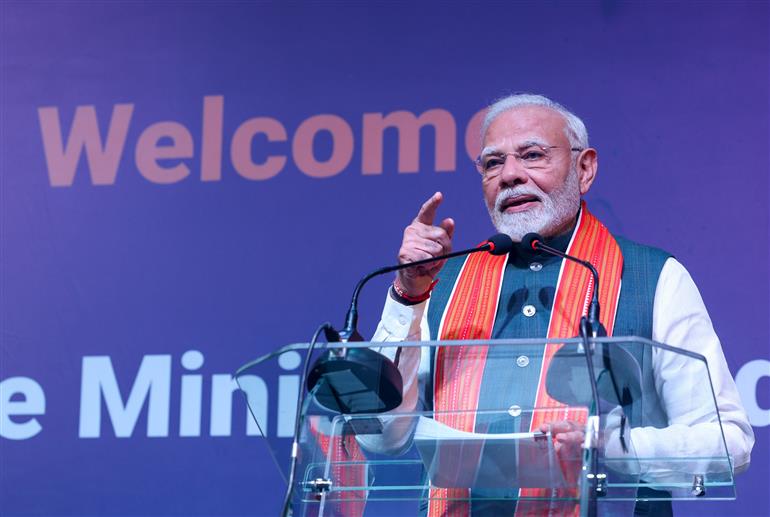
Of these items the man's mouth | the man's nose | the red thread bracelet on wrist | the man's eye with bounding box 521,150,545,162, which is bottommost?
the red thread bracelet on wrist

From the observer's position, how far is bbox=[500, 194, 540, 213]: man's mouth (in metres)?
2.51

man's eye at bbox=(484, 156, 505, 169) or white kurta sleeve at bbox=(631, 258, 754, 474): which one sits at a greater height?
man's eye at bbox=(484, 156, 505, 169)

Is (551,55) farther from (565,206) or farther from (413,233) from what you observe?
(413,233)

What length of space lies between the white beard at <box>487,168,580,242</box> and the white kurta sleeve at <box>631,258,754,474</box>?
0.83ft

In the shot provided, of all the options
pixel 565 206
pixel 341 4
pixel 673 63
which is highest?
pixel 341 4

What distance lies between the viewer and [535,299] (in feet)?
7.80

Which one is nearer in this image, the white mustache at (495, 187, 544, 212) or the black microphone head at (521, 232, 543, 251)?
the black microphone head at (521, 232, 543, 251)

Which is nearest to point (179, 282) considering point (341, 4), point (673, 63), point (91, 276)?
point (91, 276)

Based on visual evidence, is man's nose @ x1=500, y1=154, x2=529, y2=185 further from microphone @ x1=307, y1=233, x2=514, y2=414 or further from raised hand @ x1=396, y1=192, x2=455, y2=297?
microphone @ x1=307, y1=233, x2=514, y2=414

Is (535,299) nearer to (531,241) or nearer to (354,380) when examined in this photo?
(531,241)

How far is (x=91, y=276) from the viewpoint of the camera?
3.44 m

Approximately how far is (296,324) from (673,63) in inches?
47.8

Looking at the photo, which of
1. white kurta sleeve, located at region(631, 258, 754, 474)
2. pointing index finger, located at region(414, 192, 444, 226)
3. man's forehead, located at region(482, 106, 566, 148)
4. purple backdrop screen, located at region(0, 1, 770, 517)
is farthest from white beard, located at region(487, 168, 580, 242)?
purple backdrop screen, located at region(0, 1, 770, 517)

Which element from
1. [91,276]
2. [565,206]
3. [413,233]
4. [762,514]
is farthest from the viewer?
[91,276]
